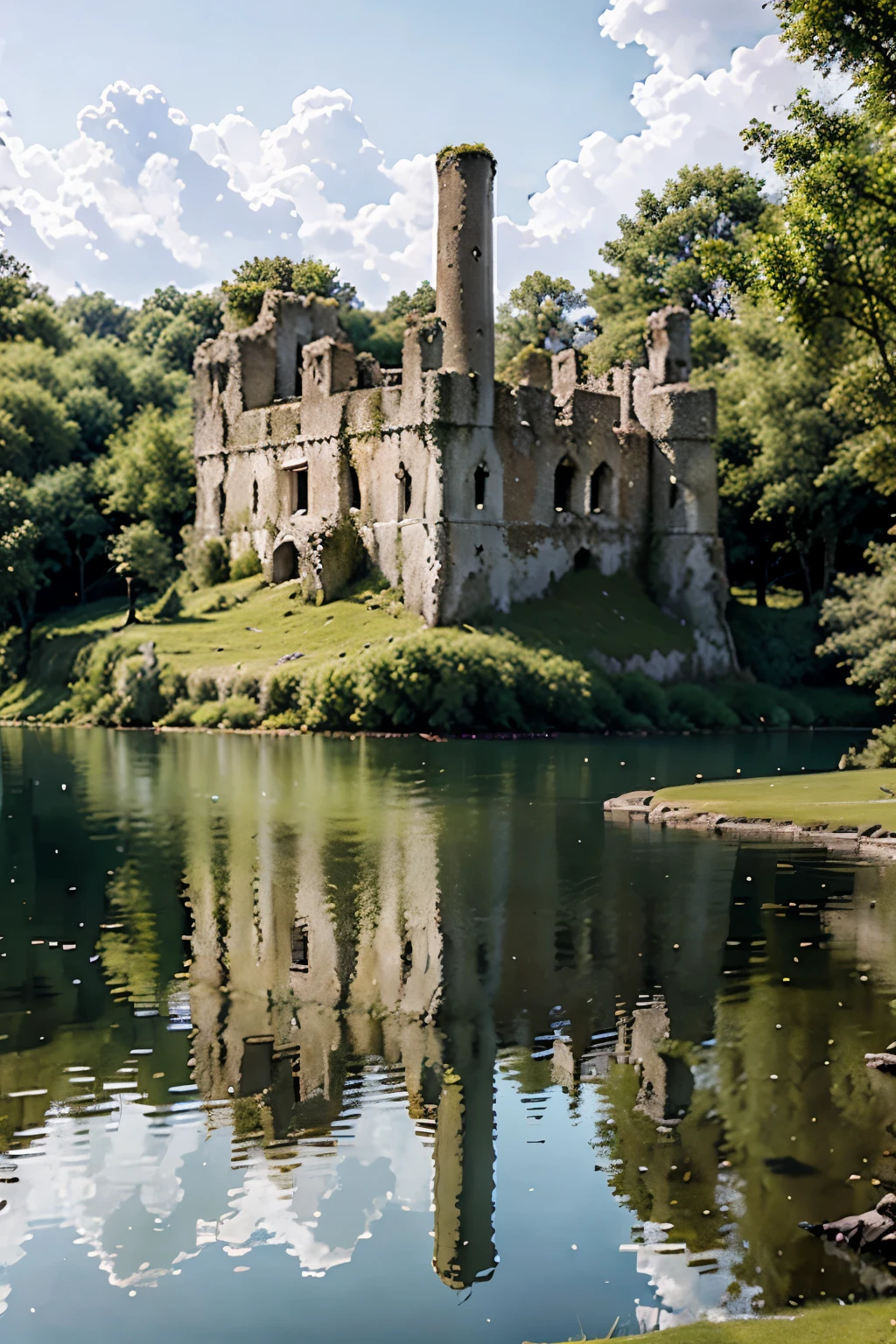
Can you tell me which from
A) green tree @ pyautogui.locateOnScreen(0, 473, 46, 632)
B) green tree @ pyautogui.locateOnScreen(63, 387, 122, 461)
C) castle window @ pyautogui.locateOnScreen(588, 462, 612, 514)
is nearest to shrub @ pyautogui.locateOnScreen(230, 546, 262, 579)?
green tree @ pyautogui.locateOnScreen(0, 473, 46, 632)

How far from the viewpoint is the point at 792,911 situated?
52.7 ft

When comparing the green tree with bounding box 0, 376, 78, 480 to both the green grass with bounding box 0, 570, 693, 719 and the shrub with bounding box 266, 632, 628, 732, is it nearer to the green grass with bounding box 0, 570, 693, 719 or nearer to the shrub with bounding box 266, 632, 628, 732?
the green grass with bounding box 0, 570, 693, 719

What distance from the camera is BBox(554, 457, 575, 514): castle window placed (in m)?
55.0

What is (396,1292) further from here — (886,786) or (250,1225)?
(886,786)

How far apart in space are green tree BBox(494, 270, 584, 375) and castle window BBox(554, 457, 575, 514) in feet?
104

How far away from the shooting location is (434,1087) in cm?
1052

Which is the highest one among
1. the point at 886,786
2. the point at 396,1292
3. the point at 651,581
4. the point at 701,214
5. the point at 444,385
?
the point at 701,214

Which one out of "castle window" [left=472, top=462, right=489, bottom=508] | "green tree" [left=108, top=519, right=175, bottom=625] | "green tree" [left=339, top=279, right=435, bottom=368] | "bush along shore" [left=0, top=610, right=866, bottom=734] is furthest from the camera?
"green tree" [left=339, top=279, right=435, bottom=368]

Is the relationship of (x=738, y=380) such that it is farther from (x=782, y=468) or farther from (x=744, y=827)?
(x=744, y=827)

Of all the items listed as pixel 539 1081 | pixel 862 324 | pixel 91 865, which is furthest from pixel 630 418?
pixel 539 1081

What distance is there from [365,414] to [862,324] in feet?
101

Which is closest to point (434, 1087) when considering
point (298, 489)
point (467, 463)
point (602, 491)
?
point (467, 463)

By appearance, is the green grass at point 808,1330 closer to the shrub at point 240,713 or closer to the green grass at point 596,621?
the shrub at point 240,713

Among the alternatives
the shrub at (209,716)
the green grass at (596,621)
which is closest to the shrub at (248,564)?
the green grass at (596,621)
